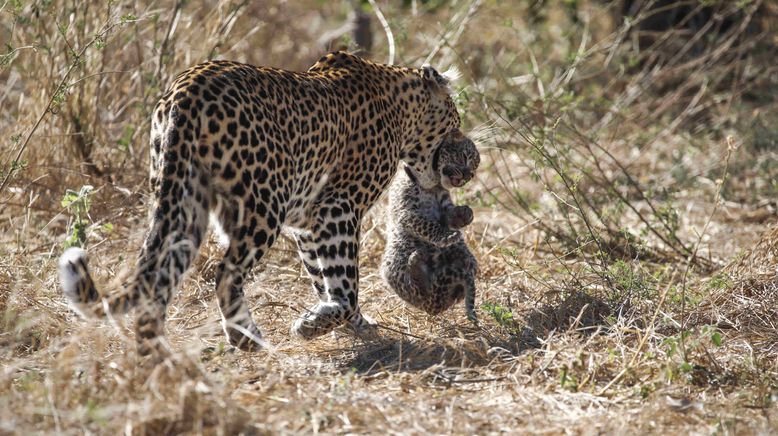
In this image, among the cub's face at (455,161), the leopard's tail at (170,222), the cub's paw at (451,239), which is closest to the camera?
the leopard's tail at (170,222)

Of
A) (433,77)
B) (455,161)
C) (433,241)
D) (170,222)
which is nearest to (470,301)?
(433,241)

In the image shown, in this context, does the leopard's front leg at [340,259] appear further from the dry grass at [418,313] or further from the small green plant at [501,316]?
the small green plant at [501,316]

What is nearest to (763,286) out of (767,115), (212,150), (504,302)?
(504,302)

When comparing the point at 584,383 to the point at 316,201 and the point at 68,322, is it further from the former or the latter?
the point at 68,322

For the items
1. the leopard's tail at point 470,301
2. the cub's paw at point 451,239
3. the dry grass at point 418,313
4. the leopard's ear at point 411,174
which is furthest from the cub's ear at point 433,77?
the leopard's tail at point 470,301

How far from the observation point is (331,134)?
6.48 metres

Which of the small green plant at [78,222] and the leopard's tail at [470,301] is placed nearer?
the small green plant at [78,222]

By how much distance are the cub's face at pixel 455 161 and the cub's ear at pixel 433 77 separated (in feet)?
1.36

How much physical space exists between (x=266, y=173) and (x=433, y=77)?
2276 mm

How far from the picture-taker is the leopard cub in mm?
6883

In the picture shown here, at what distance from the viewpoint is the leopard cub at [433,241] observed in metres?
6.88

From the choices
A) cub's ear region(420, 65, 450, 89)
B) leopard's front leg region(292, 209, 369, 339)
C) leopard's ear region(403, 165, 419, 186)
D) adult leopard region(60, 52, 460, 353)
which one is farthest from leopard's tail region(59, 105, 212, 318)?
cub's ear region(420, 65, 450, 89)

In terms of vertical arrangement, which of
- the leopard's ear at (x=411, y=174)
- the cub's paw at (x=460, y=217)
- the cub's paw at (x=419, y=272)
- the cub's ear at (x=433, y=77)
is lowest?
the cub's paw at (x=419, y=272)

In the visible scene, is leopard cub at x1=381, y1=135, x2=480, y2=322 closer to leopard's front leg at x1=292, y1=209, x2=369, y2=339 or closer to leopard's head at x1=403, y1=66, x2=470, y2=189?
leopard's head at x1=403, y1=66, x2=470, y2=189
